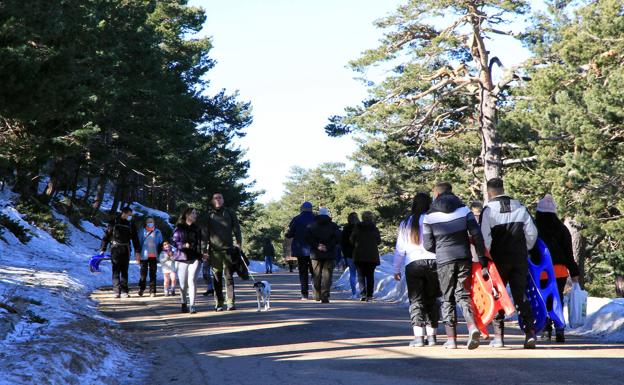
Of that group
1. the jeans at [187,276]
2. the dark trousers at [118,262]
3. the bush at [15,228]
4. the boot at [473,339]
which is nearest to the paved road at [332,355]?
the boot at [473,339]

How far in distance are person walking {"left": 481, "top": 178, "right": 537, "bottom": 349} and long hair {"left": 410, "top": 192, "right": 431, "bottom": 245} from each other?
0.71m

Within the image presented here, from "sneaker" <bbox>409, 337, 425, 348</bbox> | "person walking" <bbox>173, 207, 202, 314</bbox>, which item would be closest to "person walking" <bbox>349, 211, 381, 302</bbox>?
"person walking" <bbox>173, 207, 202, 314</bbox>

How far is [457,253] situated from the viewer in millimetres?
9203

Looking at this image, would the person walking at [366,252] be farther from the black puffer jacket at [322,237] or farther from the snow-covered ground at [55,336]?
the snow-covered ground at [55,336]

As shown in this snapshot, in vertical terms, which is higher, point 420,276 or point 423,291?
point 420,276

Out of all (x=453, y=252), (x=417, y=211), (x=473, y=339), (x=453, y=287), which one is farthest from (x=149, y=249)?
(x=473, y=339)

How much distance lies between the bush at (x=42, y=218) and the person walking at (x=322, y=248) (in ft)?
59.5

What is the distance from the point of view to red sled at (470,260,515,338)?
917 cm

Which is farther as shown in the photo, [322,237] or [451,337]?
[322,237]

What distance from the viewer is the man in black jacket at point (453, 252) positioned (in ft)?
30.2

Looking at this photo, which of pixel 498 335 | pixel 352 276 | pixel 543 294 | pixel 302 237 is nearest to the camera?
pixel 498 335

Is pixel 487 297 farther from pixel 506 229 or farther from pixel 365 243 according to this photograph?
pixel 365 243

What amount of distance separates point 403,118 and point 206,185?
24.9 meters

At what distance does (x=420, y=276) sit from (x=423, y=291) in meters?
0.20
